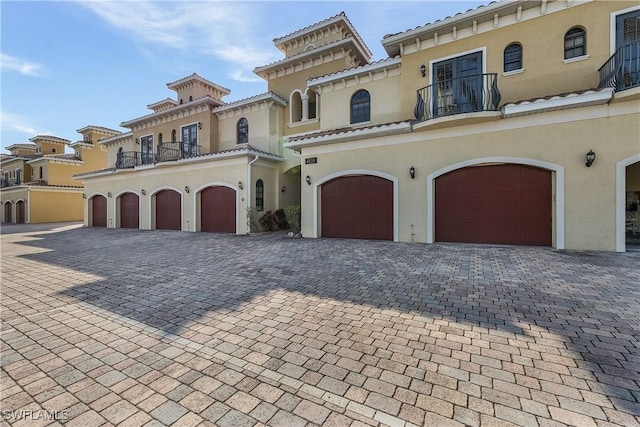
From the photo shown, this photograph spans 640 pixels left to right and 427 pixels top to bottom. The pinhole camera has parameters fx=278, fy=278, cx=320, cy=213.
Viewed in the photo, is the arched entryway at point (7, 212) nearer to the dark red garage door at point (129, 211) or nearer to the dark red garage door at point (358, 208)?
the dark red garage door at point (129, 211)

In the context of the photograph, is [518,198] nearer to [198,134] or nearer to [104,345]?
[104,345]

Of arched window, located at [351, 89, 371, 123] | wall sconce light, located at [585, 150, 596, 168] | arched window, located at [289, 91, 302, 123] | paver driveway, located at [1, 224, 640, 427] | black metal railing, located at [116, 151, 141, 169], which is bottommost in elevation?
paver driveway, located at [1, 224, 640, 427]

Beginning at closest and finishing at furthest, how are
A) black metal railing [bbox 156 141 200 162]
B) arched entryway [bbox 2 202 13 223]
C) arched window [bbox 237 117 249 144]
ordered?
arched window [bbox 237 117 249 144] < black metal railing [bbox 156 141 200 162] < arched entryway [bbox 2 202 13 223]

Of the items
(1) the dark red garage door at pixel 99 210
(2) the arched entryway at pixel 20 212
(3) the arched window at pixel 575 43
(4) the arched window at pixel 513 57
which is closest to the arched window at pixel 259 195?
(4) the arched window at pixel 513 57

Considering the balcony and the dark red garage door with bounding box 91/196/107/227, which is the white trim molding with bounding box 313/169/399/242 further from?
the dark red garage door with bounding box 91/196/107/227

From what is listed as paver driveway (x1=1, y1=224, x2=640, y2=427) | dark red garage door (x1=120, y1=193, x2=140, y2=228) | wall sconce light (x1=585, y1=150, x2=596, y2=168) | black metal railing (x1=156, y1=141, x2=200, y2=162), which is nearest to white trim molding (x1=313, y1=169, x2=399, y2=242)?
paver driveway (x1=1, y1=224, x2=640, y2=427)

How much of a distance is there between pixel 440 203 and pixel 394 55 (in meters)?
6.63

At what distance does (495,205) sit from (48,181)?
37311 mm

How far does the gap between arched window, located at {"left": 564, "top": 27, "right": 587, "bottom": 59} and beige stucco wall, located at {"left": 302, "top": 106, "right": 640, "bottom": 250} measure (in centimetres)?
244

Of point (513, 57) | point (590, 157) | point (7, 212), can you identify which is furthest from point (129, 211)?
point (590, 157)

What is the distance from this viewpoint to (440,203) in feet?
32.2

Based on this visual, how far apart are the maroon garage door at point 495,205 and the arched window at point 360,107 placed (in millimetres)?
4731

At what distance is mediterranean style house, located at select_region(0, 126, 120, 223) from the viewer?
26.1 metres

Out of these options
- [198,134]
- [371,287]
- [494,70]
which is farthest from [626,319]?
[198,134]
